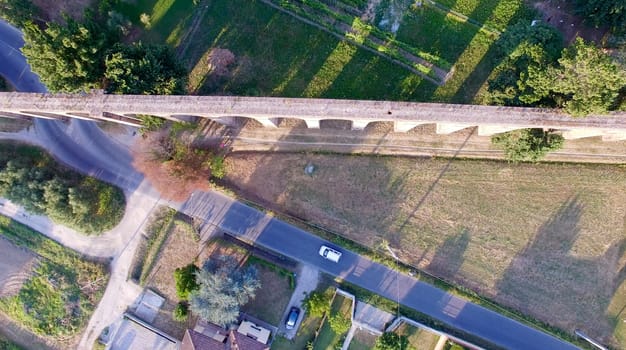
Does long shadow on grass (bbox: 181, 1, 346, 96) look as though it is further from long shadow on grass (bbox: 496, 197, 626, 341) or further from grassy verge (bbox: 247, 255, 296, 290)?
long shadow on grass (bbox: 496, 197, 626, 341)

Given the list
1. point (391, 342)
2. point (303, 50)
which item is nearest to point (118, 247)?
point (303, 50)

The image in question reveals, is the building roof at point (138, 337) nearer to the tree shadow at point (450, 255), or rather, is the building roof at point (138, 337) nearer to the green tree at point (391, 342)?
the green tree at point (391, 342)

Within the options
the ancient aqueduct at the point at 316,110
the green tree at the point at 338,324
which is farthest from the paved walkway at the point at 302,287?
the ancient aqueduct at the point at 316,110

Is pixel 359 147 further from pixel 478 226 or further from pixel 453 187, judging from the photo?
pixel 478 226

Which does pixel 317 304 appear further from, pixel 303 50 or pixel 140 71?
pixel 140 71

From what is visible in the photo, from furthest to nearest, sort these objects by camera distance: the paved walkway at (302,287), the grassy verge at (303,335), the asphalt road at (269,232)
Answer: the paved walkway at (302,287)
the grassy verge at (303,335)
the asphalt road at (269,232)
